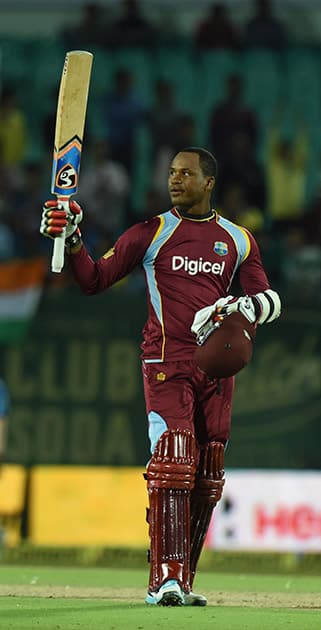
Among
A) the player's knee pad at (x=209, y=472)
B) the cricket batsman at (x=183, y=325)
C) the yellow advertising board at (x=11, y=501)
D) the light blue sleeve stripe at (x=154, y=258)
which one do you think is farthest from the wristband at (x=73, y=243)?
the yellow advertising board at (x=11, y=501)

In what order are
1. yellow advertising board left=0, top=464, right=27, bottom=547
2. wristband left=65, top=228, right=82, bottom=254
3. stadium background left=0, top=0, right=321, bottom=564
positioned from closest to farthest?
wristband left=65, top=228, right=82, bottom=254 → stadium background left=0, top=0, right=321, bottom=564 → yellow advertising board left=0, top=464, right=27, bottom=547

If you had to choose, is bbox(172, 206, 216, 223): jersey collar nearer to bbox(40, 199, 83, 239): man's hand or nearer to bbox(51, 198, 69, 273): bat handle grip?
bbox(40, 199, 83, 239): man's hand

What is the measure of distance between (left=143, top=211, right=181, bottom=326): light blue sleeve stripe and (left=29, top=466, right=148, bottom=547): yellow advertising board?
15.5 feet

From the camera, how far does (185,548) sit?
617 cm

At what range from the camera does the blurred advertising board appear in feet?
35.3

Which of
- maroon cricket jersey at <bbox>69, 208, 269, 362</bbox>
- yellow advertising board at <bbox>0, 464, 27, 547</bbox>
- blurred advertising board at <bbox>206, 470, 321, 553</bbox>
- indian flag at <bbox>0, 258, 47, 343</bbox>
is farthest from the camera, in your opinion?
indian flag at <bbox>0, 258, 47, 343</bbox>

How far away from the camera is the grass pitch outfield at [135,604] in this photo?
210 inches

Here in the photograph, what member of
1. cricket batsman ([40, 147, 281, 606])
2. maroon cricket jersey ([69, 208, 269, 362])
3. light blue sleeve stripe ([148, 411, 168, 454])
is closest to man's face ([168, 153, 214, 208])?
cricket batsman ([40, 147, 281, 606])

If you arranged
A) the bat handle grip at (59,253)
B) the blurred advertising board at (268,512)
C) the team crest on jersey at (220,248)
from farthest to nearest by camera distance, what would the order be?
the blurred advertising board at (268,512) → the team crest on jersey at (220,248) → the bat handle grip at (59,253)

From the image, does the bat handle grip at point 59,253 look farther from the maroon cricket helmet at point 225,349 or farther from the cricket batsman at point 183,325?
the maroon cricket helmet at point 225,349

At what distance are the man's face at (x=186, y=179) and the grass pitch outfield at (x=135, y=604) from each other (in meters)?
1.88

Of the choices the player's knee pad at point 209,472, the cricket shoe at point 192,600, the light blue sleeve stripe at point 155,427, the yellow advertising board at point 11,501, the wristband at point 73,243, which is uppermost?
the wristband at point 73,243

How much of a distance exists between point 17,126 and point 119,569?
632 centimetres

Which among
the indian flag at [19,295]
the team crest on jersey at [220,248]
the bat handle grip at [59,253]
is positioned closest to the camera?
the bat handle grip at [59,253]
